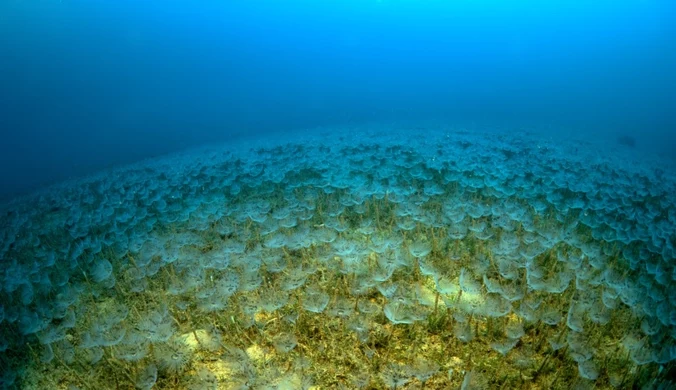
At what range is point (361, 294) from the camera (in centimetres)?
557

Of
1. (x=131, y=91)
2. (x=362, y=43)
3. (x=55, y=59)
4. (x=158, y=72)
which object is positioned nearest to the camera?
(x=55, y=59)

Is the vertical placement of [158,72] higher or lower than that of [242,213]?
higher

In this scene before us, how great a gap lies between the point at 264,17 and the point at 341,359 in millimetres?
203454

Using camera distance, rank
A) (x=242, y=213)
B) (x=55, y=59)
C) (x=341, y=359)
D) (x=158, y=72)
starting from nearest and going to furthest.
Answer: (x=341, y=359) → (x=242, y=213) → (x=55, y=59) → (x=158, y=72)

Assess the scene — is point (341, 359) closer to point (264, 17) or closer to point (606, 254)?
point (606, 254)

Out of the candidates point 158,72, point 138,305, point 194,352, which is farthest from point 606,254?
point 158,72

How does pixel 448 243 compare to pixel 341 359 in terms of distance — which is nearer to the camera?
pixel 341 359

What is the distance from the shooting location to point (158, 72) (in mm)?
120375

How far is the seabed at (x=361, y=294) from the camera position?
4.46 metres

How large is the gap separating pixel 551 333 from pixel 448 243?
2344mm

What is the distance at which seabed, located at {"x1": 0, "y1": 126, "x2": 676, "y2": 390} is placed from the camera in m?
4.46

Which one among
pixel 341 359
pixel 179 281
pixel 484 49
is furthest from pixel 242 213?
pixel 484 49

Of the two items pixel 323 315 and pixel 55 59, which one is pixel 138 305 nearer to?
pixel 323 315

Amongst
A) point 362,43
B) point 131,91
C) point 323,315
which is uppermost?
point 362,43
